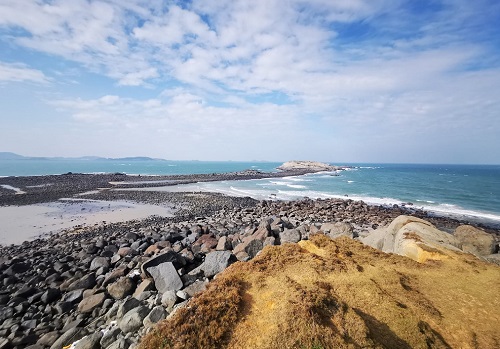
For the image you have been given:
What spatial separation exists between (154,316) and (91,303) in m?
3.93

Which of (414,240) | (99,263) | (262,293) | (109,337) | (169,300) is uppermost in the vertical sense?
(262,293)

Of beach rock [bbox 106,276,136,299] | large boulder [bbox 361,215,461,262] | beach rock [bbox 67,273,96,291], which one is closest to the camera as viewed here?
large boulder [bbox 361,215,461,262]

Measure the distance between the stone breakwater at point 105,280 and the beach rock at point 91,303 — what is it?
3 centimetres

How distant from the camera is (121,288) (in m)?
9.80

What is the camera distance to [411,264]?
24.5 feet

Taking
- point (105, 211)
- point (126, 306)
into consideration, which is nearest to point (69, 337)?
point (126, 306)

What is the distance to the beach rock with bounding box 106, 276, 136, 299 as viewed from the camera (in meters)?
9.71

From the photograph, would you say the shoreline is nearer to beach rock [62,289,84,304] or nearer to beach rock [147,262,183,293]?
beach rock [62,289,84,304]

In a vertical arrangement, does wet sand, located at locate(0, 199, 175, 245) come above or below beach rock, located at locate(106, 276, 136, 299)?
below

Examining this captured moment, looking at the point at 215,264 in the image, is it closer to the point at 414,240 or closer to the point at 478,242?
the point at 414,240

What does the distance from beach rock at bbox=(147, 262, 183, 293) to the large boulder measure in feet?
28.3

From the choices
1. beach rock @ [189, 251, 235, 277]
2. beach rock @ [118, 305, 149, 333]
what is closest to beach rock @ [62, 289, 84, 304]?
beach rock @ [118, 305, 149, 333]

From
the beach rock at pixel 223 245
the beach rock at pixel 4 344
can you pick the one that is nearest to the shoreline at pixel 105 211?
the beach rock at pixel 223 245

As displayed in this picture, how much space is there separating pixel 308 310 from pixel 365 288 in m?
2.11
